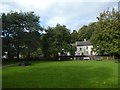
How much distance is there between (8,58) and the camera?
64.5m

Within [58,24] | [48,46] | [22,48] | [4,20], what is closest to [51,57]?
[48,46]

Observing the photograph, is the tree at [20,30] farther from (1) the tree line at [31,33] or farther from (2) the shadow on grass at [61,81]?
(2) the shadow on grass at [61,81]

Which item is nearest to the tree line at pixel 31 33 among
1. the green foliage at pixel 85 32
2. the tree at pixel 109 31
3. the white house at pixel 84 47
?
the tree at pixel 109 31

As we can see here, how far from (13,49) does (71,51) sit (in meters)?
22.4

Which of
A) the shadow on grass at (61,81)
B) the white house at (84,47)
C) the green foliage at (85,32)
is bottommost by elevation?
the shadow on grass at (61,81)

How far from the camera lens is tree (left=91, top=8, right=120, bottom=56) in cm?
5947

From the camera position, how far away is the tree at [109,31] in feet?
195

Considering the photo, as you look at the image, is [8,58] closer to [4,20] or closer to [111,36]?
[4,20]

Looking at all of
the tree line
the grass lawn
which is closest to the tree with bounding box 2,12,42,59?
the tree line

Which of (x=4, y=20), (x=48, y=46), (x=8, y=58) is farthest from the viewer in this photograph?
(x=48, y=46)

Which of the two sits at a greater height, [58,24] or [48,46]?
[58,24]

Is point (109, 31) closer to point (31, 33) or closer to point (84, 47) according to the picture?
point (31, 33)

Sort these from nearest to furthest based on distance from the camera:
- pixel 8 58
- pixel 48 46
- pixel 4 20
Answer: pixel 4 20
pixel 8 58
pixel 48 46

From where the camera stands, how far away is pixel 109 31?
60281 mm
